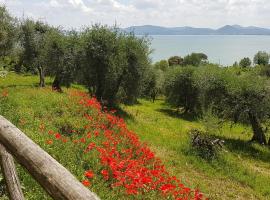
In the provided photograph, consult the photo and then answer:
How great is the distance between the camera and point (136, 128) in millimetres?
31984

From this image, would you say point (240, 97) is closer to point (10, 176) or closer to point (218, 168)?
point (218, 168)

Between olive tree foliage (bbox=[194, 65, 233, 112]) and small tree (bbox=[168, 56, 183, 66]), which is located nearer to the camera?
olive tree foliage (bbox=[194, 65, 233, 112])

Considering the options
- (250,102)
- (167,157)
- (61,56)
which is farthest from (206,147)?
(61,56)

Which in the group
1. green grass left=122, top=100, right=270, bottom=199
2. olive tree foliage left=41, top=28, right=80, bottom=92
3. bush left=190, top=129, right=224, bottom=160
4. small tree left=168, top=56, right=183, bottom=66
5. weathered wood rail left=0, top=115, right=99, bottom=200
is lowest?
small tree left=168, top=56, right=183, bottom=66

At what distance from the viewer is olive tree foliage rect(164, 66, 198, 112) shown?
5881cm

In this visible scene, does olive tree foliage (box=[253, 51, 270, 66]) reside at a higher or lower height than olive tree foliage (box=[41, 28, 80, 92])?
lower

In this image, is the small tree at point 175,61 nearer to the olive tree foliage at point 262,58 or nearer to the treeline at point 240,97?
the olive tree foliage at point 262,58

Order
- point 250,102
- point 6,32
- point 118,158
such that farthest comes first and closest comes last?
point 6,32
point 250,102
point 118,158

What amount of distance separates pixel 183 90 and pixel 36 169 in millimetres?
57448

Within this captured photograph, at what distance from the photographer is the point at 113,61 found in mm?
36625

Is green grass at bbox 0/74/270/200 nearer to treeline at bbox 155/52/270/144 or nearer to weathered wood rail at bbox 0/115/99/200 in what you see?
weathered wood rail at bbox 0/115/99/200

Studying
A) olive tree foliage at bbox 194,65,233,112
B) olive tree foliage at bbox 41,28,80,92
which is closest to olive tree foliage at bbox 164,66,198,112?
olive tree foliage at bbox 194,65,233,112

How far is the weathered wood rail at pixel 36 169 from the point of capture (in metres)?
2.57

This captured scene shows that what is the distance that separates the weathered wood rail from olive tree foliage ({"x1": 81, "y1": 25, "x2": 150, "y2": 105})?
32888mm
